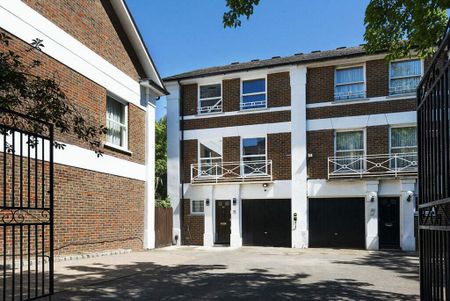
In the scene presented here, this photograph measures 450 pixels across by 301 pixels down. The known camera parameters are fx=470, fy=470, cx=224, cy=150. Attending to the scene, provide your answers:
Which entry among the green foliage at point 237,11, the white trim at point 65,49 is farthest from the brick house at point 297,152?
the green foliage at point 237,11

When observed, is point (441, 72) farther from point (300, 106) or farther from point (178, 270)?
point (300, 106)

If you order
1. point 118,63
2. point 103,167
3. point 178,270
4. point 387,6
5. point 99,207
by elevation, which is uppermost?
point 118,63

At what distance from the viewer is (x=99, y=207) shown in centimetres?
1465

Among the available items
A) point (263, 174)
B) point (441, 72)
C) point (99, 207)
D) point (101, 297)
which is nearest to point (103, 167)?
point (99, 207)

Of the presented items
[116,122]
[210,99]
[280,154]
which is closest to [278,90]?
[280,154]

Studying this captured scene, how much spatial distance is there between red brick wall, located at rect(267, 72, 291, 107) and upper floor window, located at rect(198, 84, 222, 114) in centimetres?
264

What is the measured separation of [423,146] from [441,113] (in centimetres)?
108

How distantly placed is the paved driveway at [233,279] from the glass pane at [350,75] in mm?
8846

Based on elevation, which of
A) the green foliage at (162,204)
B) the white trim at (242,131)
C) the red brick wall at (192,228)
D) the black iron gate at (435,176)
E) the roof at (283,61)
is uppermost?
the roof at (283,61)

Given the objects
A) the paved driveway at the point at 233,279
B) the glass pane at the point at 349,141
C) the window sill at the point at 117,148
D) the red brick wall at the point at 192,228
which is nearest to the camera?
the paved driveway at the point at 233,279

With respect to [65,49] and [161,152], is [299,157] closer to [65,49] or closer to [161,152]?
[65,49]

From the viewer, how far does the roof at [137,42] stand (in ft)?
53.6

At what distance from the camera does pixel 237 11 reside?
24.3 ft

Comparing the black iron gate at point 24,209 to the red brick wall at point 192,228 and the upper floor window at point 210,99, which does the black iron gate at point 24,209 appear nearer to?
the red brick wall at point 192,228
